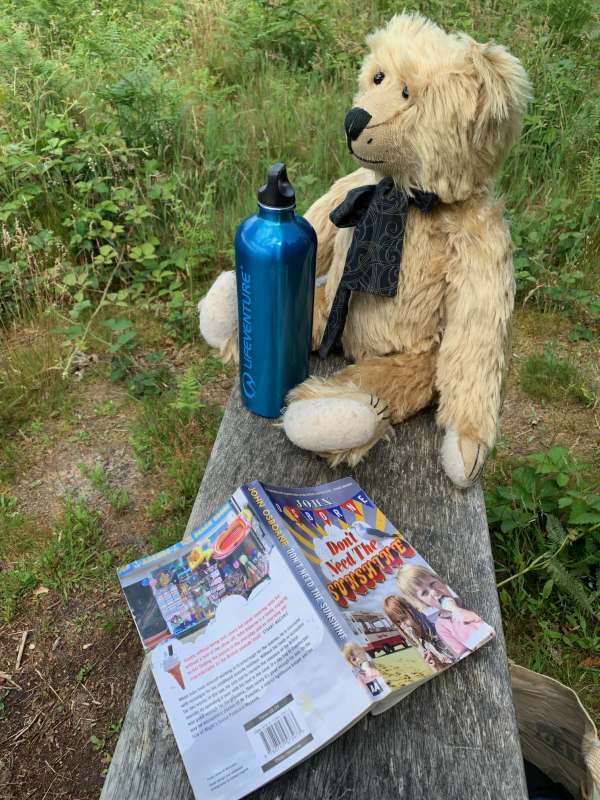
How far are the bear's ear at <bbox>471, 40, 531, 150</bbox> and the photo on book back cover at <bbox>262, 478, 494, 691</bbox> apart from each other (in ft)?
2.42

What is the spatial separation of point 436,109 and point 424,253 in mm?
289

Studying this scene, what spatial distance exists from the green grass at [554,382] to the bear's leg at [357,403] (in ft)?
4.47

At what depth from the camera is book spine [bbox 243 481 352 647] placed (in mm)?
930

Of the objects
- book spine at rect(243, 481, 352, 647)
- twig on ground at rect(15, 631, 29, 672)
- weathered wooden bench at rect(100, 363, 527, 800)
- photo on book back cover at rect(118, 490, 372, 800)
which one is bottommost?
twig on ground at rect(15, 631, 29, 672)

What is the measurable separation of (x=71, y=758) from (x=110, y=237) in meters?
2.07

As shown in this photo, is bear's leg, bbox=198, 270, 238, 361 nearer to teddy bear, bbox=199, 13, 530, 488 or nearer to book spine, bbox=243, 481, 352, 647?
teddy bear, bbox=199, 13, 530, 488

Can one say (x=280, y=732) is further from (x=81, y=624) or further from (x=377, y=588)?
(x=81, y=624)

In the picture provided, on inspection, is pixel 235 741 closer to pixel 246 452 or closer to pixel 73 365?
pixel 246 452

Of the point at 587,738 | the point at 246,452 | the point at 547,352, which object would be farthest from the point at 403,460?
the point at 547,352

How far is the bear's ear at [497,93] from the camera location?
3.77ft

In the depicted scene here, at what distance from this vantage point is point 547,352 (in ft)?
8.97

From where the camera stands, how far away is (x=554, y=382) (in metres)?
2.61

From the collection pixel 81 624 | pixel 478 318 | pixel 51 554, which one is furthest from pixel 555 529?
pixel 51 554

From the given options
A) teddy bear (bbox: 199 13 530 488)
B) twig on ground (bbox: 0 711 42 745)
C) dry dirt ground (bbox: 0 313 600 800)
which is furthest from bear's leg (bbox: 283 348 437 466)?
twig on ground (bbox: 0 711 42 745)
